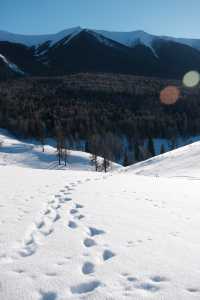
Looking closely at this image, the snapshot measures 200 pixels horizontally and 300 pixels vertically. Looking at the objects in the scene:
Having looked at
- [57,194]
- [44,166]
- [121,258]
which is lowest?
[44,166]

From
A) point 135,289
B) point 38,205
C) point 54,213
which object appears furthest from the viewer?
point 38,205

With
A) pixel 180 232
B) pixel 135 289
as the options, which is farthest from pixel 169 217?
pixel 135 289

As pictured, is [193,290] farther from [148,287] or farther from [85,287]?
[85,287]

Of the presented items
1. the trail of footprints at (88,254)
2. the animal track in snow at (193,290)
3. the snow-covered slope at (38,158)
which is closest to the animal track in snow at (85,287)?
the trail of footprints at (88,254)

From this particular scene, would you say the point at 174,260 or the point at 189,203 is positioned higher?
the point at 174,260

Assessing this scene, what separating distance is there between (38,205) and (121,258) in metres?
6.70

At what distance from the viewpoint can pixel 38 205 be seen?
12352mm

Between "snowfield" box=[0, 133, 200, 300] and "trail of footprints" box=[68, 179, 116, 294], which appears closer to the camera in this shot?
"snowfield" box=[0, 133, 200, 300]

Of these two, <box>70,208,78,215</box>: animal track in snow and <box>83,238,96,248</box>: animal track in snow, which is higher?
<box>83,238,96,248</box>: animal track in snow

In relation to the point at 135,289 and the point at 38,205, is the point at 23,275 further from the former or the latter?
the point at 38,205

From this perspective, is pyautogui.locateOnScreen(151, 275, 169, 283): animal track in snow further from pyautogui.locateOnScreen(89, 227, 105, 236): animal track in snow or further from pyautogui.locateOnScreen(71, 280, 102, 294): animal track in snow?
pyautogui.locateOnScreen(89, 227, 105, 236): animal track in snow

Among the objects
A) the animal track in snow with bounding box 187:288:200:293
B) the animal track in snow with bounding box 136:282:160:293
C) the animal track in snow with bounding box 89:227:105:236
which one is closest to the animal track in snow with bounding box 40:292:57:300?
the animal track in snow with bounding box 136:282:160:293

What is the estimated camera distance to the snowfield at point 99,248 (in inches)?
204

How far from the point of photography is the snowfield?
519cm
